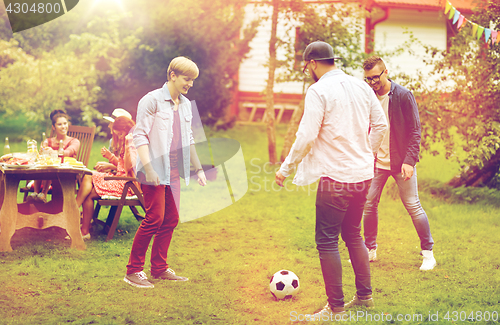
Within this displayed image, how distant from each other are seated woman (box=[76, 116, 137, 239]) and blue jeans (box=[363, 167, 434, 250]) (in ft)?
8.09

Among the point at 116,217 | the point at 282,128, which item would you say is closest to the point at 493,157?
the point at 116,217

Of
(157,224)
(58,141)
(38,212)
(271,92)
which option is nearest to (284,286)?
(157,224)

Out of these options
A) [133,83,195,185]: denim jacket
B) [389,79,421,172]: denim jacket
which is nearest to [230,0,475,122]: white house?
[389,79,421,172]: denim jacket

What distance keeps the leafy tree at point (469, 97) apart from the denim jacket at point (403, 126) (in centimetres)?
306

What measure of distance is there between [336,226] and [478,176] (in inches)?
223

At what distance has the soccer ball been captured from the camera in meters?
3.69

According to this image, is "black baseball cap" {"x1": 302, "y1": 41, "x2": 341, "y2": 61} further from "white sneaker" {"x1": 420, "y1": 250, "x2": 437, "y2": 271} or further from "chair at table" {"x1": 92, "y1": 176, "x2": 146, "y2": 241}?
"chair at table" {"x1": 92, "y1": 176, "x2": 146, "y2": 241}

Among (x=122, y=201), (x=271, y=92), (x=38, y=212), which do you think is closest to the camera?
(x=38, y=212)

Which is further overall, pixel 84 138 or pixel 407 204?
pixel 84 138

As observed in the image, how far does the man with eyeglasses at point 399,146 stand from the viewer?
13.5 feet

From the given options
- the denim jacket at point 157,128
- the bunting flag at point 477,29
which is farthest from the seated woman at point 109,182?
the bunting flag at point 477,29

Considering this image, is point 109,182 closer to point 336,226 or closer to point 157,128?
point 157,128

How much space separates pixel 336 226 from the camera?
122 inches

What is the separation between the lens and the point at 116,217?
17.1 feet
